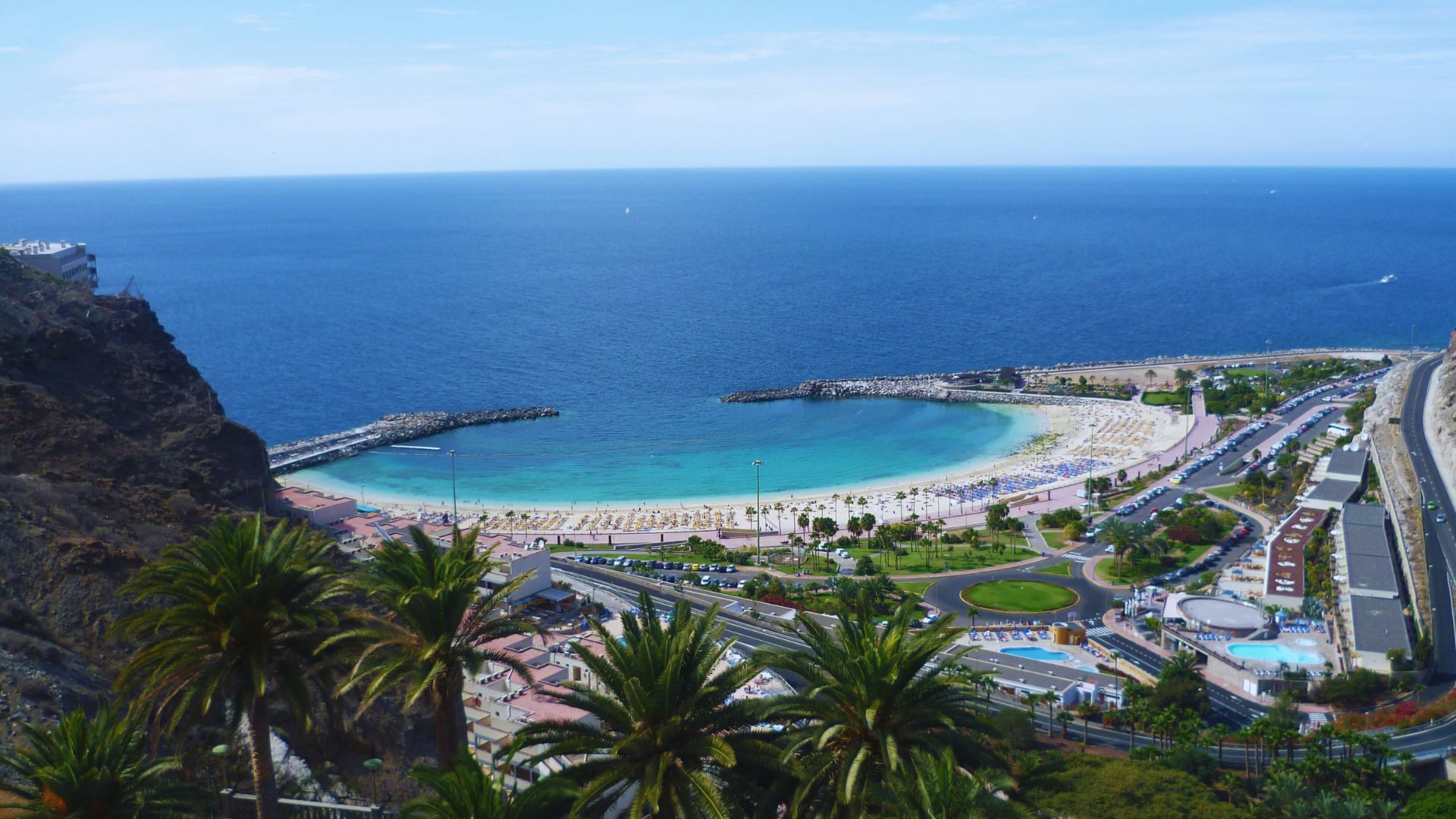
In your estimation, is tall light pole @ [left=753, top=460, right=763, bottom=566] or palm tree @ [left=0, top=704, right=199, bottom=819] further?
tall light pole @ [left=753, top=460, right=763, bottom=566]

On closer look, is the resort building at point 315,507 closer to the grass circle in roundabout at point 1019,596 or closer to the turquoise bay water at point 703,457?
the turquoise bay water at point 703,457

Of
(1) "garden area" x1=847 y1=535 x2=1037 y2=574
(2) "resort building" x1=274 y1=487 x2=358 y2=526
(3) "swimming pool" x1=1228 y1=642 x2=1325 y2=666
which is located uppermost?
(2) "resort building" x1=274 y1=487 x2=358 y2=526

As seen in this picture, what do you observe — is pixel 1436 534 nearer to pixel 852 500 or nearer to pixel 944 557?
pixel 944 557

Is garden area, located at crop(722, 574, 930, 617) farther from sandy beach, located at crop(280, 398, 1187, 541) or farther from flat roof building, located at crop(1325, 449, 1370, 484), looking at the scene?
flat roof building, located at crop(1325, 449, 1370, 484)

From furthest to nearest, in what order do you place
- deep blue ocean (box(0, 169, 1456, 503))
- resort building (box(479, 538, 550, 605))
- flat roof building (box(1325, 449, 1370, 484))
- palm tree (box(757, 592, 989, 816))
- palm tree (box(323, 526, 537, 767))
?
deep blue ocean (box(0, 169, 1456, 503)) → flat roof building (box(1325, 449, 1370, 484)) → resort building (box(479, 538, 550, 605)) → palm tree (box(323, 526, 537, 767)) → palm tree (box(757, 592, 989, 816))

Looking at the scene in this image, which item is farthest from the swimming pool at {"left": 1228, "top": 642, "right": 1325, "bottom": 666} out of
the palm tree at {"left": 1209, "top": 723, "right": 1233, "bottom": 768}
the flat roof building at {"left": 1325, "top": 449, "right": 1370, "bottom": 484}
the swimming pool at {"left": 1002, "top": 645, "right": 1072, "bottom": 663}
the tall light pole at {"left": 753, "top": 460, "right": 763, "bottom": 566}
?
the flat roof building at {"left": 1325, "top": 449, "right": 1370, "bottom": 484}

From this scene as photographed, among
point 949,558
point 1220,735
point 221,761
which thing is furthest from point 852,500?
point 221,761
